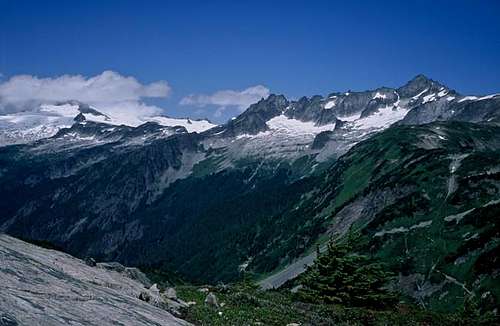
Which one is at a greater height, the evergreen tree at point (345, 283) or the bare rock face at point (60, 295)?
the evergreen tree at point (345, 283)

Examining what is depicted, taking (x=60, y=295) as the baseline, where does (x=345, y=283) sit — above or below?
above

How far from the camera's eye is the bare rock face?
1780 cm

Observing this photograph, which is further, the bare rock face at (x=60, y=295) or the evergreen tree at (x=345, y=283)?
the evergreen tree at (x=345, y=283)

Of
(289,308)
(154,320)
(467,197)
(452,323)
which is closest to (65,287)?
(154,320)

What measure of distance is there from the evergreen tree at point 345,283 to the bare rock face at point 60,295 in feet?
59.9

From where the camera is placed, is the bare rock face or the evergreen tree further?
the evergreen tree

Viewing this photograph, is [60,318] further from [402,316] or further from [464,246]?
[464,246]

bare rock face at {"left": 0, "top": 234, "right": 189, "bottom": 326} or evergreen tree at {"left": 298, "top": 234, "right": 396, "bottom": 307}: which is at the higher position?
evergreen tree at {"left": 298, "top": 234, "right": 396, "bottom": 307}

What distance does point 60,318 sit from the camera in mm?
18266

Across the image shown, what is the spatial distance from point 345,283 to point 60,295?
89.3ft

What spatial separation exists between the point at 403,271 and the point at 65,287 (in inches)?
5520

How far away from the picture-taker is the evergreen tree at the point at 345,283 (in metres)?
42.1

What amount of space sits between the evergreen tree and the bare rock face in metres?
18.3

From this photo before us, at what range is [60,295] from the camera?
70.2 feet
